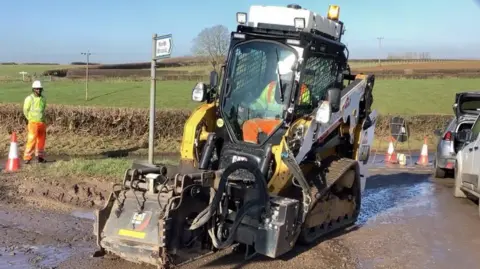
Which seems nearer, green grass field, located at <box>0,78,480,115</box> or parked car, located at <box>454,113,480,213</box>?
parked car, located at <box>454,113,480,213</box>

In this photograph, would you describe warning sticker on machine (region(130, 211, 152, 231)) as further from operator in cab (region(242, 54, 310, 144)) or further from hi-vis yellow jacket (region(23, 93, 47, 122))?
hi-vis yellow jacket (region(23, 93, 47, 122))

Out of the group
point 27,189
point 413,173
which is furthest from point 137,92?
point 27,189

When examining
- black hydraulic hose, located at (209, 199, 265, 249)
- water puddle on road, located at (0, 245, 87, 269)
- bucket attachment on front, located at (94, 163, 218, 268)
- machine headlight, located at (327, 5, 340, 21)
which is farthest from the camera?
machine headlight, located at (327, 5, 340, 21)

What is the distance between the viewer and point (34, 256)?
638cm

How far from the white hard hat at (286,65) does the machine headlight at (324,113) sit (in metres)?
0.65

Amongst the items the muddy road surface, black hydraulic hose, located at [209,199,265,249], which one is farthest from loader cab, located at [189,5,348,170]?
the muddy road surface

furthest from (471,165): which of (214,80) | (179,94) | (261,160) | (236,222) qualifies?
→ (179,94)

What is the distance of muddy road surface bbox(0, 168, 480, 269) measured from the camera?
6363 mm

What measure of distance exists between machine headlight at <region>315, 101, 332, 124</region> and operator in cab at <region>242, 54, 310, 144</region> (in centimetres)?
40

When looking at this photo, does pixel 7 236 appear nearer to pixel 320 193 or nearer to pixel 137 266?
pixel 137 266

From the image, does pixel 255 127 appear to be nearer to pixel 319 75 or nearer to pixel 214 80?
pixel 214 80

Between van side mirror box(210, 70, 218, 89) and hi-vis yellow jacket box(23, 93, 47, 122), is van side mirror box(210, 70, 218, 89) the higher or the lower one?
the higher one

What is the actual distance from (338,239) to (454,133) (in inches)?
251

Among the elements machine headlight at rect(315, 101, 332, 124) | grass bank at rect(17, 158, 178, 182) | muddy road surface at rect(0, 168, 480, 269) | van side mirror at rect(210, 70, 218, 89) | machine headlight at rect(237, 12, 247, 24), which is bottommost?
muddy road surface at rect(0, 168, 480, 269)
